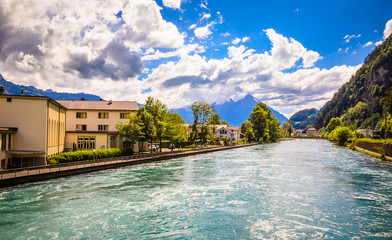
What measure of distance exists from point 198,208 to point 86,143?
41074mm

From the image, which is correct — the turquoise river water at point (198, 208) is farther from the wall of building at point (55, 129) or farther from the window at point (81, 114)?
the window at point (81, 114)

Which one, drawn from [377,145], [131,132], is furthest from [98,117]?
[377,145]

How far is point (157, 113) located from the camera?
207 feet

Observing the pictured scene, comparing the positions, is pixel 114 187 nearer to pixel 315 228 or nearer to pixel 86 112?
pixel 315 228

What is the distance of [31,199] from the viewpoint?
22609 mm

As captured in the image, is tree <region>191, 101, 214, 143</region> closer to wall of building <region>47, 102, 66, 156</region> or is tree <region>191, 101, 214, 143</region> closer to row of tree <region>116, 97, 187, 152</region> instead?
row of tree <region>116, 97, 187, 152</region>

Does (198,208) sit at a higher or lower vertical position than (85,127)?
lower

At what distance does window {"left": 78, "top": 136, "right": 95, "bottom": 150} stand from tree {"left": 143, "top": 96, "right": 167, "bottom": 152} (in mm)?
13136

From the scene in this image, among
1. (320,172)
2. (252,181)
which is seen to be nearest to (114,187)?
(252,181)

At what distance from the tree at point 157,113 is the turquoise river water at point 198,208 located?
28.2 metres

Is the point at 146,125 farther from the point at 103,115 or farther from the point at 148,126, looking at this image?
the point at 103,115

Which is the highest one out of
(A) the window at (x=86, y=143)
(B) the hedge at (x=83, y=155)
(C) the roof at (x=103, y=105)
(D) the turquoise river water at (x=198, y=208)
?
(C) the roof at (x=103, y=105)

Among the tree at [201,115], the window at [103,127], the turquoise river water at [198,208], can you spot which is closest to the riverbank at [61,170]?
the turquoise river water at [198,208]

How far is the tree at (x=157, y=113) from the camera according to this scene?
200 ft
